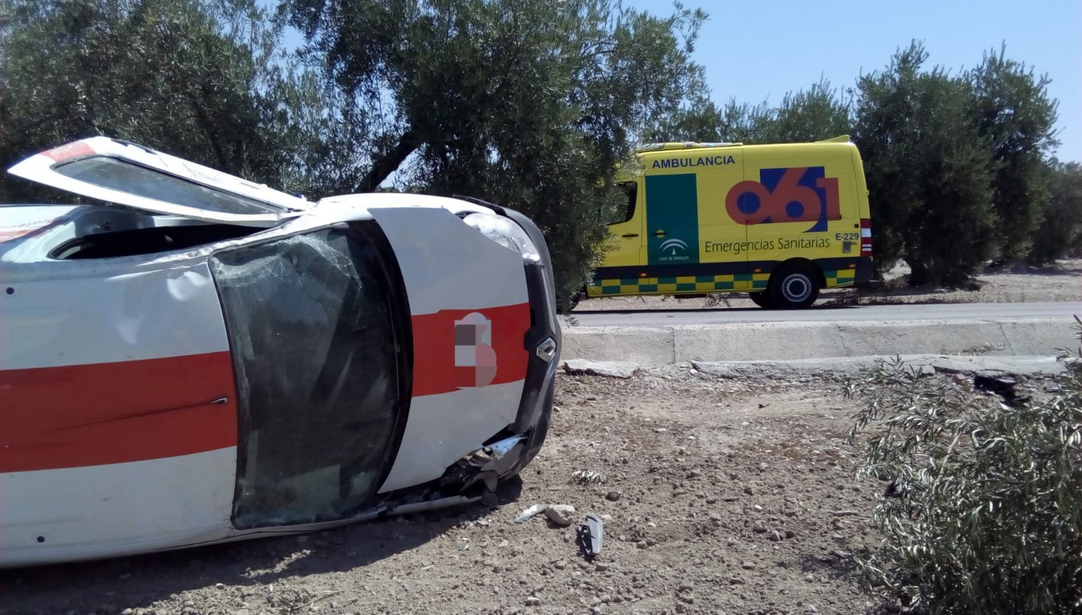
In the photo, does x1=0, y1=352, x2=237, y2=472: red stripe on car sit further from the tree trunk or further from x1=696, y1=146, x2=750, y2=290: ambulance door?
x1=696, y1=146, x2=750, y2=290: ambulance door

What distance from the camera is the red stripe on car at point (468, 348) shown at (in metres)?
4.09

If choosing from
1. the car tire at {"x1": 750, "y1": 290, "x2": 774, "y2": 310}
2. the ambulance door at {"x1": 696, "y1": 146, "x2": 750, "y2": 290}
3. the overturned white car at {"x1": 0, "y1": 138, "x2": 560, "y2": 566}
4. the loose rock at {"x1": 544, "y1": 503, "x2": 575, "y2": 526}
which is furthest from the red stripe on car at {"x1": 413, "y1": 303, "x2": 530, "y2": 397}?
the car tire at {"x1": 750, "y1": 290, "x2": 774, "y2": 310}

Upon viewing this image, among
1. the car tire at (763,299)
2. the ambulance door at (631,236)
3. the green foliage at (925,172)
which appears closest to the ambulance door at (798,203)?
the car tire at (763,299)

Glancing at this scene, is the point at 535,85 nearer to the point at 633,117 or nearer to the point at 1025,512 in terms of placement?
the point at 633,117

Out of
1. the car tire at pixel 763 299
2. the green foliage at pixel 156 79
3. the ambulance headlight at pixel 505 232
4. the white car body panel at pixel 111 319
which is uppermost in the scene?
the green foliage at pixel 156 79

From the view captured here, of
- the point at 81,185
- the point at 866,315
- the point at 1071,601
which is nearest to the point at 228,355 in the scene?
the point at 81,185

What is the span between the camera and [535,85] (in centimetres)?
617

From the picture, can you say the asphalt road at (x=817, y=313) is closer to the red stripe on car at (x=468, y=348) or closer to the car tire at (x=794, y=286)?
the car tire at (x=794, y=286)

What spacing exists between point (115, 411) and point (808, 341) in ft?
20.7

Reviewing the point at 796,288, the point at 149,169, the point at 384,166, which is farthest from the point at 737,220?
the point at 149,169

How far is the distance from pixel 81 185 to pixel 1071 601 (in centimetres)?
387

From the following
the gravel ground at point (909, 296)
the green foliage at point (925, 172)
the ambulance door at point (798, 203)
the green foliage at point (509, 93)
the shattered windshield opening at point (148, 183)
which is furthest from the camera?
the green foliage at point (925, 172)

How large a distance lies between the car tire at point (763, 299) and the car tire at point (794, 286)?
0.63 ft

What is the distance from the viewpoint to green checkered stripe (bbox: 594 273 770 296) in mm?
15172
